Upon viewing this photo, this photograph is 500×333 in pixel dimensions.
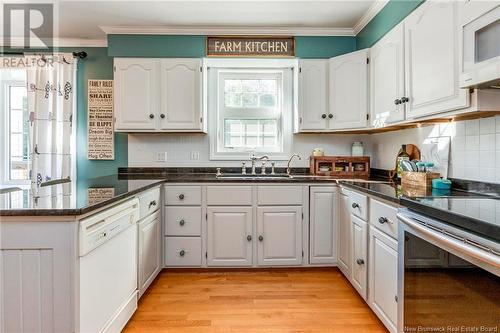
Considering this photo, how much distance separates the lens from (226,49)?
329 centimetres

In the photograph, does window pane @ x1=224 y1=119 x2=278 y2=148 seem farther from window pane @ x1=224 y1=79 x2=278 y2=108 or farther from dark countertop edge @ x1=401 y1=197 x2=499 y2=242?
dark countertop edge @ x1=401 y1=197 x2=499 y2=242

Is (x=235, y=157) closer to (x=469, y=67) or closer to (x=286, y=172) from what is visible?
(x=286, y=172)

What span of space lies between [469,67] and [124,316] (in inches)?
94.5

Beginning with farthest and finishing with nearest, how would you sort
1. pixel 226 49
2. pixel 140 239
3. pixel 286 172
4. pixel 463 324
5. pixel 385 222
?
pixel 286 172, pixel 226 49, pixel 140 239, pixel 385 222, pixel 463 324

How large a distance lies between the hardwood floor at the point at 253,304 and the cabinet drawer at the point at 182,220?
398 mm

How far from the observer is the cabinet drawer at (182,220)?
290cm

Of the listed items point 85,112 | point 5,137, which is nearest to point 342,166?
point 85,112

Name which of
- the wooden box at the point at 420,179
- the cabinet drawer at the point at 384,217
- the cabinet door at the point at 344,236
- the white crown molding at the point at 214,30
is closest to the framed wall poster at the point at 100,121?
the white crown molding at the point at 214,30

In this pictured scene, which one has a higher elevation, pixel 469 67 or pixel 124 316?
pixel 469 67

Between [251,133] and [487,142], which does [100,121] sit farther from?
[487,142]

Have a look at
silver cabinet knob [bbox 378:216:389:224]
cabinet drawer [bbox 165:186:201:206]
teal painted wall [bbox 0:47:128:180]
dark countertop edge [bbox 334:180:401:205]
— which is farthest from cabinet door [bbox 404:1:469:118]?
teal painted wall [bbox 0:47:128:180]

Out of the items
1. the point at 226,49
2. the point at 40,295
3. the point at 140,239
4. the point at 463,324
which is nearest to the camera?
the point at 463,324

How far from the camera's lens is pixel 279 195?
9.58 feet

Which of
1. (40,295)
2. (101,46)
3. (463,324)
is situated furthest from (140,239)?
(101,46)
